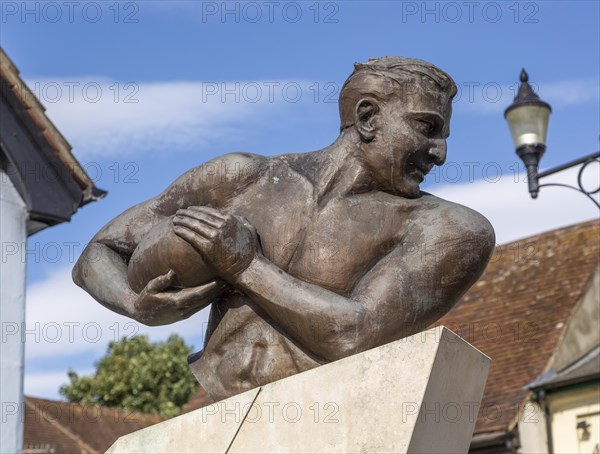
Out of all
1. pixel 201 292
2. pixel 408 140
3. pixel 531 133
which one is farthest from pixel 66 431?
pixel 408 140

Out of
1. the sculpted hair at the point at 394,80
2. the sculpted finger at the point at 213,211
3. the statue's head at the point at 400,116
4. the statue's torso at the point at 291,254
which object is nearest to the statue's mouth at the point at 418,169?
the statue's head at the point at 400,116

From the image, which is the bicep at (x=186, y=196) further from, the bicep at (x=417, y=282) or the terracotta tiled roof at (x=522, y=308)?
the terracotta tiled roof at (x=522, y=308)

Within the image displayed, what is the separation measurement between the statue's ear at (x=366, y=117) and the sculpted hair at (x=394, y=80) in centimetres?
2

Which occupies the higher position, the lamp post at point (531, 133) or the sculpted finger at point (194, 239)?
the lamp post at point (531, 133)

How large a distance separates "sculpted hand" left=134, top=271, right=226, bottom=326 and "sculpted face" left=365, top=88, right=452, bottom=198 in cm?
70

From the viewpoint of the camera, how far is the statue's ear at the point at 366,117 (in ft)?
15.2

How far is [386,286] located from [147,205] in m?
1.04

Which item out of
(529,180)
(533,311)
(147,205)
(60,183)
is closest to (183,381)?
(533,311)

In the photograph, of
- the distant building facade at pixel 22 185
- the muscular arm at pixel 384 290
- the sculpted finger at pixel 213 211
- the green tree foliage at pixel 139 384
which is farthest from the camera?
the green tree foliage at pixel 139 384

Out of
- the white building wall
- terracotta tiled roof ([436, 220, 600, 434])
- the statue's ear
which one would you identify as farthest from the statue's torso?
terracotta tiled roof ([436, 220, 600, 434])

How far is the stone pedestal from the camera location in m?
4.10

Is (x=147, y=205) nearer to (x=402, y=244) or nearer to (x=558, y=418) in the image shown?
(x=402, y=244)

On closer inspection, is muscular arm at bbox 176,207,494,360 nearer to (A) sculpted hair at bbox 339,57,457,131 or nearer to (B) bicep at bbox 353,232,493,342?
(B) bicep at bbox 353,232,493,342

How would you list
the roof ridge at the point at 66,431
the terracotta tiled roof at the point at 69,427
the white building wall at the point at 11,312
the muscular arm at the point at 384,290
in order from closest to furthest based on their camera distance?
the muscular arm at the point at 384,290
the white building wall at the point at 11,312
the terracotta tiled roof at the point at 69,427
the roof ridge at the point at 66,431
